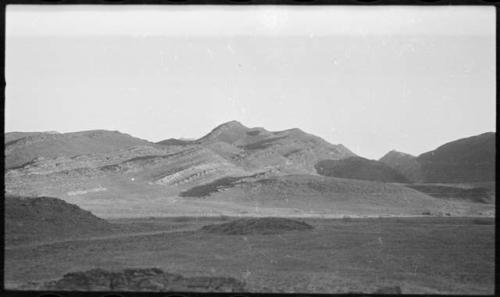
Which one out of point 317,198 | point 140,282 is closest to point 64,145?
point 317,198

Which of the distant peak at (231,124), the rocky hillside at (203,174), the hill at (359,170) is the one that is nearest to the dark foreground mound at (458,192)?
the rocky hillside at (203,174)

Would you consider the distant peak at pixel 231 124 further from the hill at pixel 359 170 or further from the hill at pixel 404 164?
the hill at pixel 404 164

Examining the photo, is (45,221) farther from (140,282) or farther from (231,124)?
(231,124)

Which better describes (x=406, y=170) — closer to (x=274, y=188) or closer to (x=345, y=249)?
(x=274, y=188)

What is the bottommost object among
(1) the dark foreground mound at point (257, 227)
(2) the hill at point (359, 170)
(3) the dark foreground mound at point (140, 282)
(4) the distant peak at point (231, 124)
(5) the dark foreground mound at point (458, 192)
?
(3) the dark foreground mound at point (140, 282)

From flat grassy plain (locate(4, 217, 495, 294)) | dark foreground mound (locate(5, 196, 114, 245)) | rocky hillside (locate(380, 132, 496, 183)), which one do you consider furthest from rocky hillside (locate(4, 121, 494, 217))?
flat grassy plain (locate(4, 217, 495, 294))
